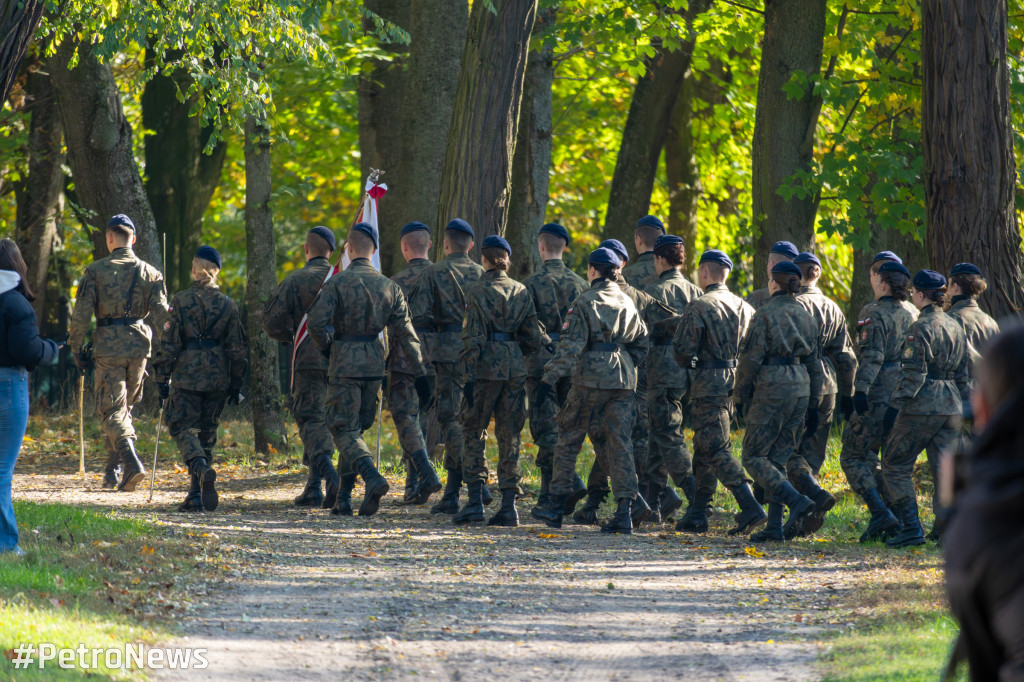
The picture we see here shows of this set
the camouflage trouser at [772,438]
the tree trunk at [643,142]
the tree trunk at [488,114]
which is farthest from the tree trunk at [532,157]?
the camouflage trouser at [772,438]

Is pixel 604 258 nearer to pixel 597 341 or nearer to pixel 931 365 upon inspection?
pixel 597 341

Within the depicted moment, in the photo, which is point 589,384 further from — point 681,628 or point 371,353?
point 681,628

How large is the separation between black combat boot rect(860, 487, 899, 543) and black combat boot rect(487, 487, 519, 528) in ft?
9.82

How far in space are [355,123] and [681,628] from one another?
60.8ft

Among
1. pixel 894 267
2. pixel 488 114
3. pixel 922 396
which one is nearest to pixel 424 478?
pixel 922 396

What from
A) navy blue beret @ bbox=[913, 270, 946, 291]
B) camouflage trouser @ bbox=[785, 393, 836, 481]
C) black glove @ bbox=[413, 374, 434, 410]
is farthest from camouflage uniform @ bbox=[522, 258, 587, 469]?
navy blue beret @ bbox=[913, 270, 946, 291]

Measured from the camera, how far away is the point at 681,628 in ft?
22.3

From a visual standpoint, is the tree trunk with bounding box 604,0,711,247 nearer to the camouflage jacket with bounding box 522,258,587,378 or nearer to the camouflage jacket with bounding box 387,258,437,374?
the camouflage jacket with bounding box 387,258,437,374

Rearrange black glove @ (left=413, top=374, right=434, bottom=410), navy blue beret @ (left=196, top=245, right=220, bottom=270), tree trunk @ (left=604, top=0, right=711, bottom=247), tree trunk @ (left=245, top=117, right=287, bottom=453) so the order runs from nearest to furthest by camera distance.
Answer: black glove @ (left=413, top=374, right=434, bottom=410)
navy blue beret @ (left=196, top=245, right=220, bottom=270)
tree trunk @ (left=245, top=117, right=287, bottom=453)
tree trunk @ (left=604, top=0, right=711, bottom=247)

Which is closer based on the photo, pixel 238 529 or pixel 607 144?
pixel 238 529

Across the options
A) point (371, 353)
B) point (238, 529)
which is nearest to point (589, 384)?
point (371, 353)

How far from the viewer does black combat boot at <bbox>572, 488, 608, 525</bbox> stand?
1063 centimetres

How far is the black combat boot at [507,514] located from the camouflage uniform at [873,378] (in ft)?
9.57

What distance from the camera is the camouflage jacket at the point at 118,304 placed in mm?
11344
